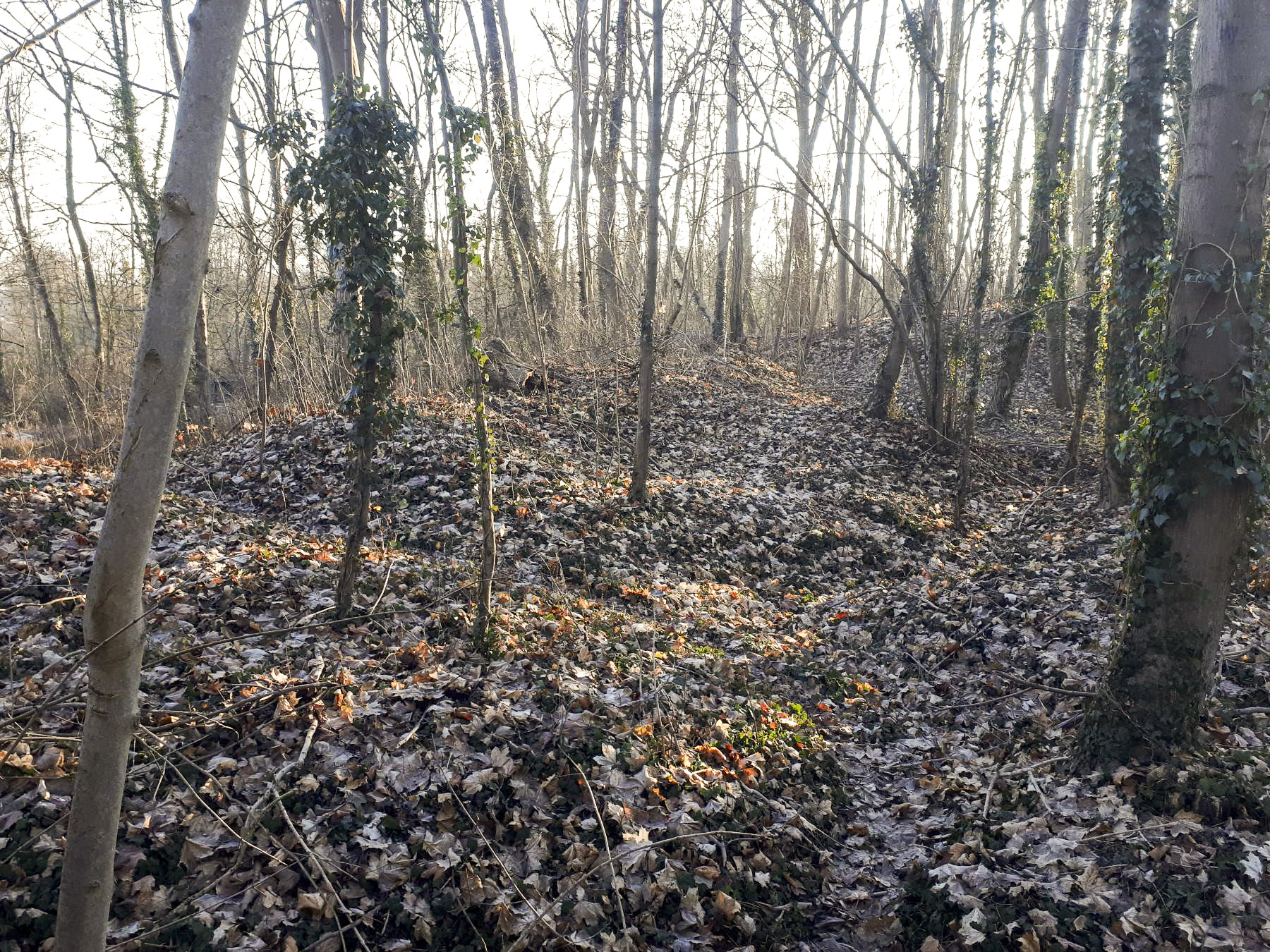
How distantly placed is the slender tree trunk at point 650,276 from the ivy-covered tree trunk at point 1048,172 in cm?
710

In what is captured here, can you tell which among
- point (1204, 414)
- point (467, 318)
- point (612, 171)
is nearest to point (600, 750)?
point (467, 318)

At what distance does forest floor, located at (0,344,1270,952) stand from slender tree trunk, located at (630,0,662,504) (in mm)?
785

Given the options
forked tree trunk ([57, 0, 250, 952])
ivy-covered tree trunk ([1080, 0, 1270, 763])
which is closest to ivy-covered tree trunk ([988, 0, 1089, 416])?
ivy-covered tree trunk ([1080, 0, 1270, 763])

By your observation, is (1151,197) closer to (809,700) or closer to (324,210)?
(809,700)

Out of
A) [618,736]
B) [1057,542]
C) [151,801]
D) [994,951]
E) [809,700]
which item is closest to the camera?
[994,951]

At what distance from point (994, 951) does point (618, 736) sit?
2.12 metres

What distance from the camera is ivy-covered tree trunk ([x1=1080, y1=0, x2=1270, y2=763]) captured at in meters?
3.72

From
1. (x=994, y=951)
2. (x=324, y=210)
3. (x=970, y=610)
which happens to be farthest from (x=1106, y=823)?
(x=324, y=210)

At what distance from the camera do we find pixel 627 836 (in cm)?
367

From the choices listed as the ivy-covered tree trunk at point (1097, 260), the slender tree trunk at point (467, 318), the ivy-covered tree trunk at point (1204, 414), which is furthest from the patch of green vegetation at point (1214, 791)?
the ivy-covered tree trunk at point (1097, 260)

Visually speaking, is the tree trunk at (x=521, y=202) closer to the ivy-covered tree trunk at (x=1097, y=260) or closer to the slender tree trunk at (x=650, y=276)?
the slender tree trunk at (x=650, y=276)

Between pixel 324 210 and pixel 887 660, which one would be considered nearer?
pixel 324 210

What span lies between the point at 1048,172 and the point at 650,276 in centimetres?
853

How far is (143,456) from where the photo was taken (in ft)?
6.24
